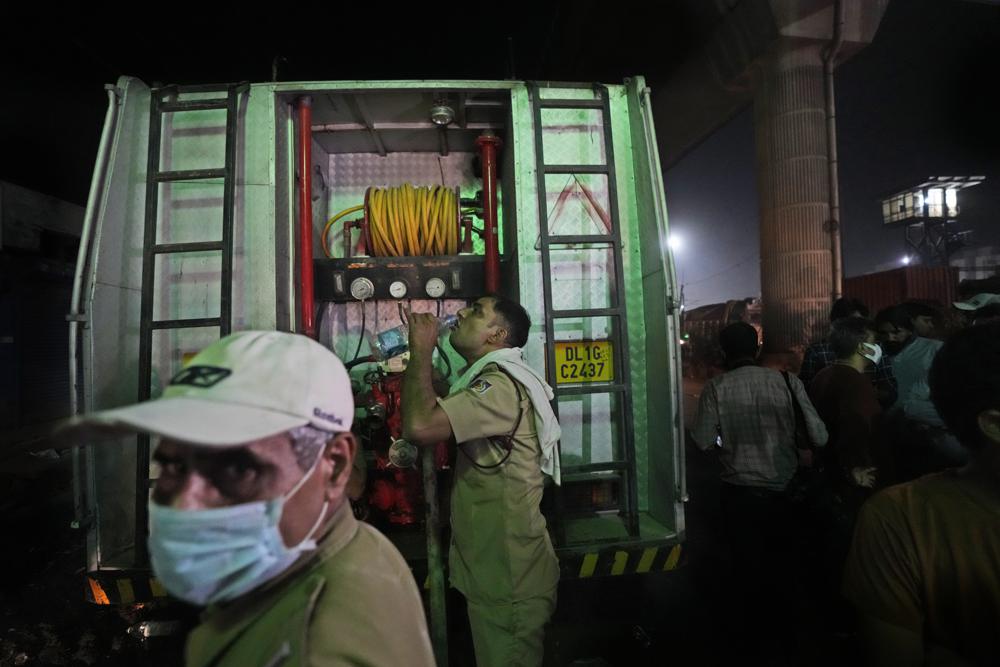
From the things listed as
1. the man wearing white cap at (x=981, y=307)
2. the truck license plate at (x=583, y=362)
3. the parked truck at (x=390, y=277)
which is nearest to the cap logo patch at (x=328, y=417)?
the parked truck at (x=390, y=277)

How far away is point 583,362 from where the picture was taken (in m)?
3.22

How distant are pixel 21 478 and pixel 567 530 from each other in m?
8.04

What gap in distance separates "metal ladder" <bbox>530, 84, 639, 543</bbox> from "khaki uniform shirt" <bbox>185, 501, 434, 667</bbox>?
6.73 ft

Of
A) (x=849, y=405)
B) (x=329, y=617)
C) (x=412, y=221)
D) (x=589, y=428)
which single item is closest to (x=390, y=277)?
(x=412, y=221)

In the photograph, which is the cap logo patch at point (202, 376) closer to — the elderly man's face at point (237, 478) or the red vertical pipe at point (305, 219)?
the elderly man's face at point (237, 478)

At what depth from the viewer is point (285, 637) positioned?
891 millimetres

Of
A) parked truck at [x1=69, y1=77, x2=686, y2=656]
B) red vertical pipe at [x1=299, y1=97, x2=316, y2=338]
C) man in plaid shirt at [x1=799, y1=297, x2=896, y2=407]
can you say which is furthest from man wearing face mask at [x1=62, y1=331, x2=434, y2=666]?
man in plaid shirt at [x1=799, y1=297, x2=896, y2=407]

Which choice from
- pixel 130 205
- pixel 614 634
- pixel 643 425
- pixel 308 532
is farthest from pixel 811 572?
pixel 130 205

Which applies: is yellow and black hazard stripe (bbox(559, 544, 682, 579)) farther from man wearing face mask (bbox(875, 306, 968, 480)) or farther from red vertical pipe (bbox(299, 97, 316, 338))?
red vertical pipe (bbox(299, 97, 316, 338))

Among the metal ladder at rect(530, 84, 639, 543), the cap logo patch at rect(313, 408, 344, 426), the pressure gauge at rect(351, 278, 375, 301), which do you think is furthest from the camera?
the pressure gauge at rect(351, 278, 375, 301)

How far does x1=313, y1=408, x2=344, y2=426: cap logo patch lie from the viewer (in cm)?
99

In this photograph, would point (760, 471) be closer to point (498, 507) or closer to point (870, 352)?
point (870, 352)

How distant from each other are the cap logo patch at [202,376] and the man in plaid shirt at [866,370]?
4653 mm

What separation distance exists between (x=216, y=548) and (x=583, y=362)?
256 centimetres
